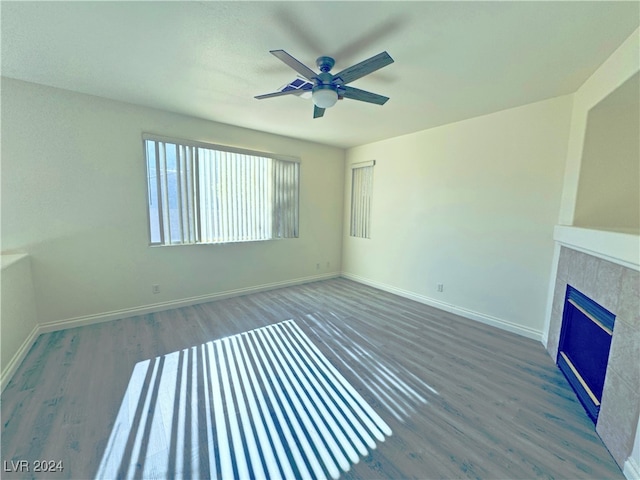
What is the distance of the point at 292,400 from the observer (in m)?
1.92

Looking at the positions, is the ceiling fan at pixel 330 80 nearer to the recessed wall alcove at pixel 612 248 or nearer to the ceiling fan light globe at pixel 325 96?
the ceiling fan light globe at pixel 325 96

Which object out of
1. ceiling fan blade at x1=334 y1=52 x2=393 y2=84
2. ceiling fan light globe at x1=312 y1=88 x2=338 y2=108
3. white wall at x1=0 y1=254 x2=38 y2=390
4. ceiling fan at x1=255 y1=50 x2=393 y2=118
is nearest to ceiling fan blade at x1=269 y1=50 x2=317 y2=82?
ceiling fan at x1=255 y1=50 x2=393 y2=118

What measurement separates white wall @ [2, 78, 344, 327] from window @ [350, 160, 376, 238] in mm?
2146

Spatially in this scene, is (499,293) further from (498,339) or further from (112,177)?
(112,177)

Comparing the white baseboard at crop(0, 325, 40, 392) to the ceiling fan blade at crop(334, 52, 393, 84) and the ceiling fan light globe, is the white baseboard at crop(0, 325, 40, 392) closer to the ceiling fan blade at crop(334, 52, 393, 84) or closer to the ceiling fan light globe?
the ceiling fan light globe

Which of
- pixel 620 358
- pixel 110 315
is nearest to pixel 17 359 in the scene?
pixel 110 315

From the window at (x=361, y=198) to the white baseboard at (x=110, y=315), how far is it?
169cm

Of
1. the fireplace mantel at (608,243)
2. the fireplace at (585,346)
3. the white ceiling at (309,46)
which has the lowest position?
the fireplace at (585,346)

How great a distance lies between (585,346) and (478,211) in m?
1.77

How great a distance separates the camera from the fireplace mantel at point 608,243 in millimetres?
1510

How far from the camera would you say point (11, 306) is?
220 cm

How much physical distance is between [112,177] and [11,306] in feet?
5.16

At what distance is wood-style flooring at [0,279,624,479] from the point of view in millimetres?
1443

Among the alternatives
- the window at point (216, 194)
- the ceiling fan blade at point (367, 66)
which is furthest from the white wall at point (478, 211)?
the ceiling fan blade at point (367, 66)
